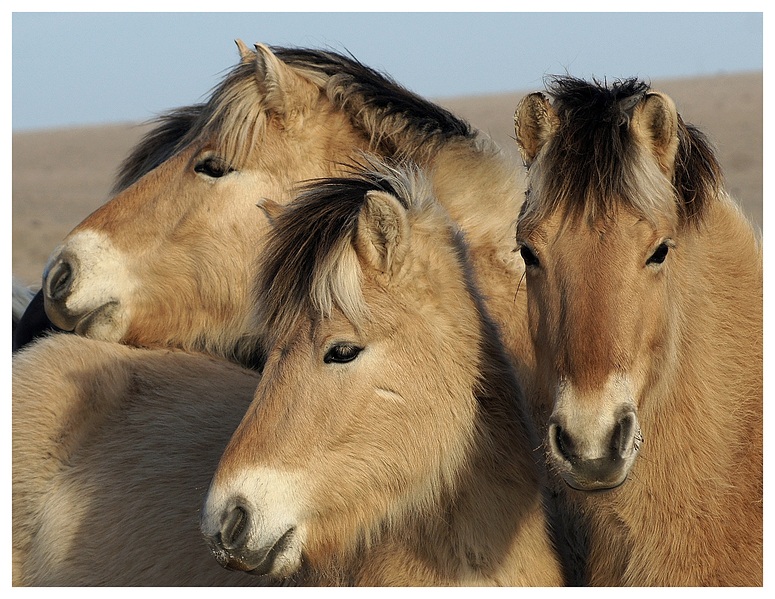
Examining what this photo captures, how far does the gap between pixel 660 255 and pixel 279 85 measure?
7.56 ft

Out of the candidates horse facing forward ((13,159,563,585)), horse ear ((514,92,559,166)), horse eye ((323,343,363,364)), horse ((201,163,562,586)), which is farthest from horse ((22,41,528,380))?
horse eye ((323,343,363,364))

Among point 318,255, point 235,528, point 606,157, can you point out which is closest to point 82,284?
point 318,255

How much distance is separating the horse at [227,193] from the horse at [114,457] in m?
0.23

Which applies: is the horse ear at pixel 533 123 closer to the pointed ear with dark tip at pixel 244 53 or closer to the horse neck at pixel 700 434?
the horse neck at pixel 700 434

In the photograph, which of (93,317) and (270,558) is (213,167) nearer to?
(93,317)

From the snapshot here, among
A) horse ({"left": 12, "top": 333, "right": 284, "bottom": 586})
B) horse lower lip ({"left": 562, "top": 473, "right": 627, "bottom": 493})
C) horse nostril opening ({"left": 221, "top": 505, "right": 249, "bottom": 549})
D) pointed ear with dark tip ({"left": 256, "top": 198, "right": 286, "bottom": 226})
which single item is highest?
pointed ear with dark tip ({"left": 256, "top": 198, "right": 286, "bottom": 226})

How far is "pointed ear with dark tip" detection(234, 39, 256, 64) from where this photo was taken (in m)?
4.91

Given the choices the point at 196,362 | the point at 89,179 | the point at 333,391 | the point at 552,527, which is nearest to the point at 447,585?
the point at 552,527

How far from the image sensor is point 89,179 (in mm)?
Result: 36219

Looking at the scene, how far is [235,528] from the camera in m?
2.88

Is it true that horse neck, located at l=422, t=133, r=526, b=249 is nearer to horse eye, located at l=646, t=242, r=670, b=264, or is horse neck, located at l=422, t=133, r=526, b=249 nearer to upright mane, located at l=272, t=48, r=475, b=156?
upright mane, located at l=272, t=48, r=475, b=156

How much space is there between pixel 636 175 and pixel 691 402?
897 mm

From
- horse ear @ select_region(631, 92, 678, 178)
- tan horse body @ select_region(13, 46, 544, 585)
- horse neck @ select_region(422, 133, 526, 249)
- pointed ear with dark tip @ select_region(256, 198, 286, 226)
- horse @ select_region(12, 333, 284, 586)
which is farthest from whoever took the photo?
tan horse body @ select_region(13, 46, 544, 585)

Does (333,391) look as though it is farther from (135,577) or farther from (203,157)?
(203,157)
